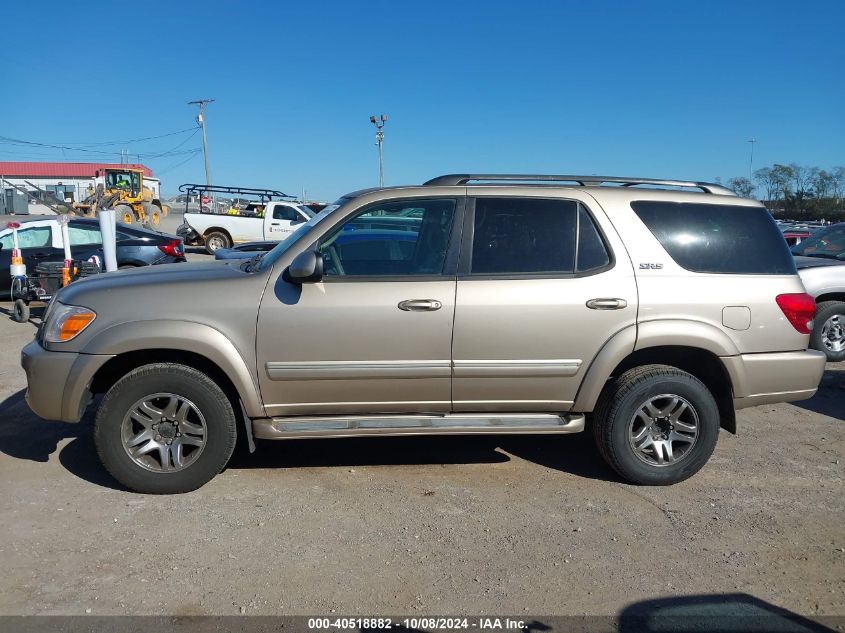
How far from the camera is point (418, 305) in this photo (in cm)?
413

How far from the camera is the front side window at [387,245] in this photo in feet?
14.2

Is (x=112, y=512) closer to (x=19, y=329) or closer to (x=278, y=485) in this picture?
(x=278, y=485)

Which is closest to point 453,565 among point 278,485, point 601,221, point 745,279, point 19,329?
point 278,485

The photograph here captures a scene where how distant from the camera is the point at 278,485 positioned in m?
4.43

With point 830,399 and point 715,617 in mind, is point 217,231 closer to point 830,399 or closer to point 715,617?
point 830,399

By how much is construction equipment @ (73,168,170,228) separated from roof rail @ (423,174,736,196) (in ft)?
84.9

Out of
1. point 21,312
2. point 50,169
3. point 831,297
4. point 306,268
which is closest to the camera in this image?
point 306,268

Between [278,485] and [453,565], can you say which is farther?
[278,485]

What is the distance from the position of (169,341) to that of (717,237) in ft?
11.4

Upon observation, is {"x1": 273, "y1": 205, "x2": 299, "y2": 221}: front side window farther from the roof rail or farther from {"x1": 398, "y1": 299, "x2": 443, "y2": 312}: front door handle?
{"x1": 398, "y1": 299, "x2": 443, "y2": 312}: front door handle

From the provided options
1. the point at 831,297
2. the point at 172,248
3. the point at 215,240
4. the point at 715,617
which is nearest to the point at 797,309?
the point at 715,617

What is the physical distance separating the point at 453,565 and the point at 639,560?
37.7 inches

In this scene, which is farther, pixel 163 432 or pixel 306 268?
pixel 163 432

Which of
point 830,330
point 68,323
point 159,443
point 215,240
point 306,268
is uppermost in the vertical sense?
point 215,240
